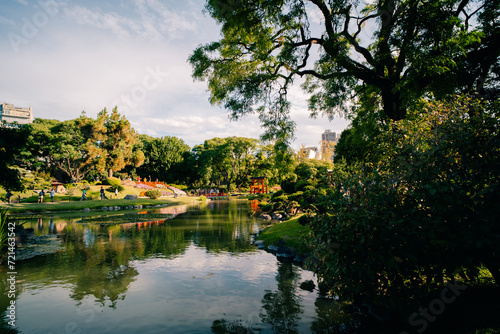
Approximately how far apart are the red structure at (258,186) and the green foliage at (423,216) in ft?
171

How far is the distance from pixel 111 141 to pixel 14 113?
121649 mm

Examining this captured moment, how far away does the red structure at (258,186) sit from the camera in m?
58.3

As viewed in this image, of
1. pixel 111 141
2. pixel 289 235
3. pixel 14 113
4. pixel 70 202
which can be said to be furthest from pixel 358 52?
pixel 14 113

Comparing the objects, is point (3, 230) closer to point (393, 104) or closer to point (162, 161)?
point (393, 104)

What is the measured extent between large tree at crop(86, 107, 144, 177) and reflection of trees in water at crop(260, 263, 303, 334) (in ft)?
145

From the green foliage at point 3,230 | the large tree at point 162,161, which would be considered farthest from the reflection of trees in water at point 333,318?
the large tree at point 162,161

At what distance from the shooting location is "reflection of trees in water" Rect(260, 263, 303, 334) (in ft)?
18.7

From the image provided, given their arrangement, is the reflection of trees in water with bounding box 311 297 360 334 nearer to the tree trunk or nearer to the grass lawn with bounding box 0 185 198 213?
the tree trunk

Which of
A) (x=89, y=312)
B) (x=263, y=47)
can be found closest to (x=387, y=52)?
(x=263, y=47)

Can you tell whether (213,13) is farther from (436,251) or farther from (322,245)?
(436,251)

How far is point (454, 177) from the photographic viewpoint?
4.49 m

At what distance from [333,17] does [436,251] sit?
410 inches

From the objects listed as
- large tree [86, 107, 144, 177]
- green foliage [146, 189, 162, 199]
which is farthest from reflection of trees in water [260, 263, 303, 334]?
large tree [86, 107, 144, 177]

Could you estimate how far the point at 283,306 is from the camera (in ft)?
21.5
